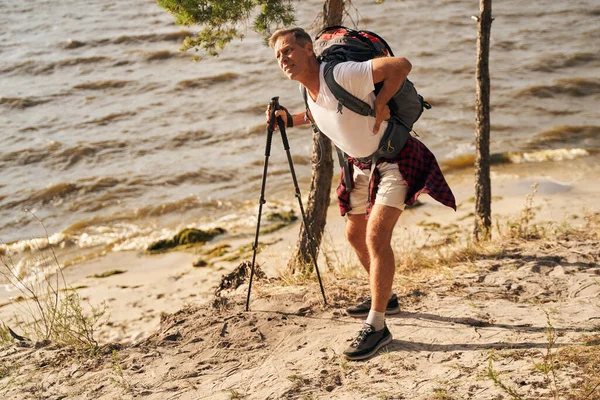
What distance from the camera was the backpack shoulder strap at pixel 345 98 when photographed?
4.18m

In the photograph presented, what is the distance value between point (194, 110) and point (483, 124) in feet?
33.5

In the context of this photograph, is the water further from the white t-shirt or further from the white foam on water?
the white t-shirt

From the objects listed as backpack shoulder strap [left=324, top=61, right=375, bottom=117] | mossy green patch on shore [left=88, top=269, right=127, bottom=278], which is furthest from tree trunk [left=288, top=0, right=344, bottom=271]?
mossy green patch on shore [left=88, top=269, right=127, bottom=278]

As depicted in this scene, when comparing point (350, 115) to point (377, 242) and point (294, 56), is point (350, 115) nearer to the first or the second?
point (294, 56)

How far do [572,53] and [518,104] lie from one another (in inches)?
157

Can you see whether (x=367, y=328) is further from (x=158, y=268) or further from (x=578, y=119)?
(x=578, y=119)

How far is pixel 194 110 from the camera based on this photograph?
54.2 feet

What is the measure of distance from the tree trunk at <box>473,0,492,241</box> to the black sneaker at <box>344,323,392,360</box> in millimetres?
3100

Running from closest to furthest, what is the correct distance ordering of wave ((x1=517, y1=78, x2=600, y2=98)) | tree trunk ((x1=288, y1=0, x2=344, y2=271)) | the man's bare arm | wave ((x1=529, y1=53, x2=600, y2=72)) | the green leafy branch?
the man's bare arm, the green leafy branch, tree trunk ((x1=288, y1=0, x2=344, y2=271)), wave ((x1=517, y1=78, x2=600, y2=98)), wave ((x1=529, y1=53, x2=600, y2=72))

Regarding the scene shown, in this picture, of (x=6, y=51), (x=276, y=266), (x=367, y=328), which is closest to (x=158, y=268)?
(x=276, y=266)

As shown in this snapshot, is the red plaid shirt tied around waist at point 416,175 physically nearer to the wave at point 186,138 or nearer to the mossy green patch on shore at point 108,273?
the mossy green patch on shore at point 108,273

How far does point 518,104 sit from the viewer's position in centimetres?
1543

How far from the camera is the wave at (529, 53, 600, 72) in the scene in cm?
1752

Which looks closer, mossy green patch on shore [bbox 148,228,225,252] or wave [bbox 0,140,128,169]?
mossy green patch on shore [bbox 148,228,225,252]
